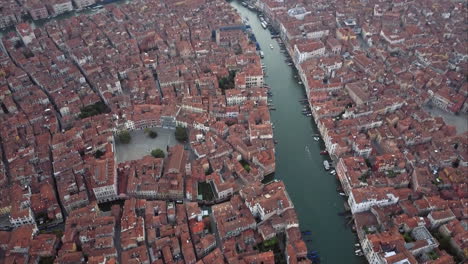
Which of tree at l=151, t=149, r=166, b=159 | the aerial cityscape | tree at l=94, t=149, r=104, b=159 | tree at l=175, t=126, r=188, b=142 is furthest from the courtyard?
tree at l=94, t=149, r=104, b=159

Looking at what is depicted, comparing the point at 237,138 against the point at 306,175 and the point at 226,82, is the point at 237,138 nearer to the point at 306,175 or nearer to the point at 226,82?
the point at 306,175

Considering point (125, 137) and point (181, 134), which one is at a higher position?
point (125, 137)

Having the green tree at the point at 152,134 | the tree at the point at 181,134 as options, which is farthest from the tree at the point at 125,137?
the tree at the point at 181,134

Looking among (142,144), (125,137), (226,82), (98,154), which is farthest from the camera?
(226,82)

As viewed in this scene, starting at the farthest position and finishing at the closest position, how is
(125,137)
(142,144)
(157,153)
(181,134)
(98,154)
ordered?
(142,144)
(181,134)
(125,137)
(98,154)
(157,153)

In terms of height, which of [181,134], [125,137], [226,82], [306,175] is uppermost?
[226,82]

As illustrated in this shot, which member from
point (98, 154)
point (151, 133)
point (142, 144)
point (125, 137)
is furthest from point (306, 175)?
point (98, 154)

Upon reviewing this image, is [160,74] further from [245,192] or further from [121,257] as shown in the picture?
[121,257]
